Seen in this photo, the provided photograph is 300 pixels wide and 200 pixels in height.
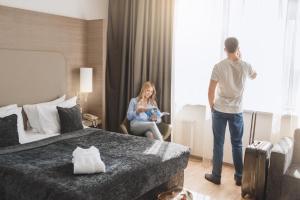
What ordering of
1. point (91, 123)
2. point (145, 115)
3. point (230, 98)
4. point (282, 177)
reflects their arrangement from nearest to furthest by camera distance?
point (282, 177) → point (230, 98) → point (145, 115) → point (91, 123)

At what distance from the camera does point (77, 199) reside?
2.00m

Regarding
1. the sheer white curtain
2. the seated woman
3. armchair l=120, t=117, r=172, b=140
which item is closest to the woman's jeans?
the seated woman

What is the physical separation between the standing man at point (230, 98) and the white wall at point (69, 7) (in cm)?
220

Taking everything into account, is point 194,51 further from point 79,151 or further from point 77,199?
point 77,199

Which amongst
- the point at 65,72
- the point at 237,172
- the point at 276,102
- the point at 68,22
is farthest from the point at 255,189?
the point at 68,22

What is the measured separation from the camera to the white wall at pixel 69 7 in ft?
12.3

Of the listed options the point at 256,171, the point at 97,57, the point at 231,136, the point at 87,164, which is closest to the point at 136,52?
the point at 97,57

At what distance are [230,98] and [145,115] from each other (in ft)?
3.92

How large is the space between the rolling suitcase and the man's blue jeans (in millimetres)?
300

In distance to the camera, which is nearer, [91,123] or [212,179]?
[212,179]

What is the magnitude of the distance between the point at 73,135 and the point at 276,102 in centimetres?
243

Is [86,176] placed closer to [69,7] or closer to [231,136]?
[231,136]

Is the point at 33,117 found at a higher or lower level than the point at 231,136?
higher

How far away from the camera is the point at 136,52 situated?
4590 millimetres
